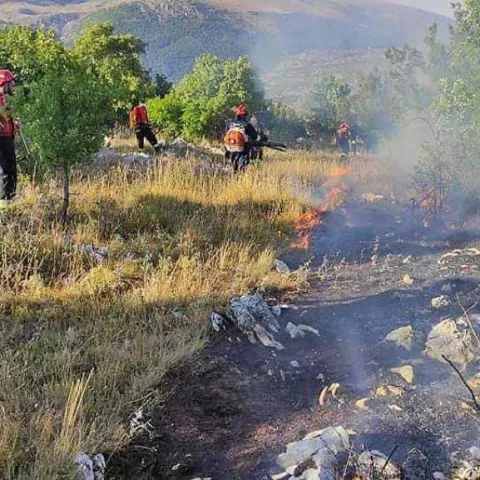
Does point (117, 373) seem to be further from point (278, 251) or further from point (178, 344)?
point (278, 251)

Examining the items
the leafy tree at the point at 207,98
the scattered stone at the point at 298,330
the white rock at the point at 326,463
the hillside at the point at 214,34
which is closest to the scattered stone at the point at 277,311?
the scattered stone at the point at 298,330

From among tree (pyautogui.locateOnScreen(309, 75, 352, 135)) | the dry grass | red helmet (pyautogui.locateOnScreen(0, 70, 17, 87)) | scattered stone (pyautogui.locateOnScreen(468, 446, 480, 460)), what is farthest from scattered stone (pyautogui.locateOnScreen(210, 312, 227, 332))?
tree (pyautogui.locateOnScreen(309, 75, 352, 135))

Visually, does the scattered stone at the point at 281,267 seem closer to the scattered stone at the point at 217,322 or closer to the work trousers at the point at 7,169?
the scattered stone at the point at 217,322

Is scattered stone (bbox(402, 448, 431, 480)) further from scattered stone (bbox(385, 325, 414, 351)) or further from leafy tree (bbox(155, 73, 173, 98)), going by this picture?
leafy tree (bbox(155, 73, 173, 98))

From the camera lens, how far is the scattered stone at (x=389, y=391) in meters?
3.01

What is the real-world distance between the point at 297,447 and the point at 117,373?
41.6 inches

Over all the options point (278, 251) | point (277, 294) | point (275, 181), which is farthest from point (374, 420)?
point (275, 181)

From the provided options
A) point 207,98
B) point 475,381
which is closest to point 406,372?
point 475,381

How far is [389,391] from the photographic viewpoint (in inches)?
120

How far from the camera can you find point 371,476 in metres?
2.28

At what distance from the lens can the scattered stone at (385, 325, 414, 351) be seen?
3.57m

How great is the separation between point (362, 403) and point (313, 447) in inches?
20.0

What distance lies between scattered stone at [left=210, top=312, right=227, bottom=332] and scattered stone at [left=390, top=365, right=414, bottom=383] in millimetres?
1154

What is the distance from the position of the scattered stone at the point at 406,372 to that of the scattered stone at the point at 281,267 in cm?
196
